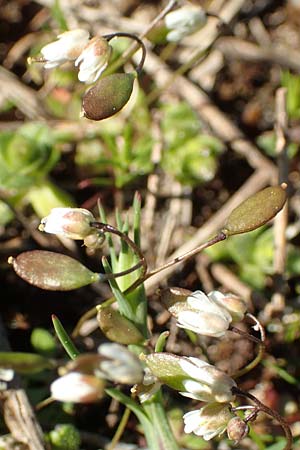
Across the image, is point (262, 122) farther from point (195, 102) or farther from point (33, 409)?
point (33, 409)

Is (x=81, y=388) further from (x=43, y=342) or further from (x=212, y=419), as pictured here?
(x=43, y=342)

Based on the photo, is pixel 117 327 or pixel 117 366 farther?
pixel 117 327

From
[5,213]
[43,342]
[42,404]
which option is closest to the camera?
[42,404]

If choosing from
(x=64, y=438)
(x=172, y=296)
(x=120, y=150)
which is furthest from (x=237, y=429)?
(x=120, y=150)

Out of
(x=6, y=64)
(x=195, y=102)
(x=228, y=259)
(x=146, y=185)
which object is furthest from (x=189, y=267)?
(x=6, y=64)

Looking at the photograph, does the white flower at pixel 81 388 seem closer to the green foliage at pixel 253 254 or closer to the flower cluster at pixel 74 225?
the flower cluster at pixel 74 225

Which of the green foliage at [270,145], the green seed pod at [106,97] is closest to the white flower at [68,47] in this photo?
the green seed pod at [106,97]
